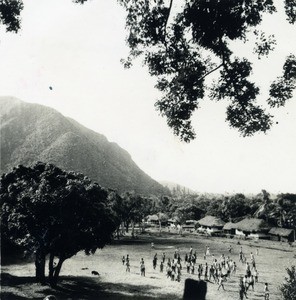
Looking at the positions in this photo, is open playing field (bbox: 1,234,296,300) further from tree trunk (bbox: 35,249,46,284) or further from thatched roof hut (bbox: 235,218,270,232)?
thatched roof hut (bbox: 235,218,270,232)

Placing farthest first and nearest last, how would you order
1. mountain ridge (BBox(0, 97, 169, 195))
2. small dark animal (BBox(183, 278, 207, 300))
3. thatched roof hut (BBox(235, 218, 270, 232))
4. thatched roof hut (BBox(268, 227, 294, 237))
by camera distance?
mountain ridge (BBox(0, 97, 169, 195))
thatched roof hut (BBox(235, 218, 270, 232))
thatched roof hut (BBox(268, 227, 294, 237))
small dark animal (BBox(183, 278, 207, 300))

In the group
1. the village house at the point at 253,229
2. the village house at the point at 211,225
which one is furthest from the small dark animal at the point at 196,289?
the village house at the point at 211,225

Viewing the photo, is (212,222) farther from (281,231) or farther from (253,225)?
(281,231)

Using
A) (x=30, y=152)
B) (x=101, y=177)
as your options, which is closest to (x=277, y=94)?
(x=30, y=152)

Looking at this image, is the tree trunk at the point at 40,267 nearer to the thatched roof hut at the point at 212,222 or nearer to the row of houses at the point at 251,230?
the row of houses at the point at 251,230

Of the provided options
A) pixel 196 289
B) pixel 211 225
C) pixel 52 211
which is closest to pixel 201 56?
pixel 196 289

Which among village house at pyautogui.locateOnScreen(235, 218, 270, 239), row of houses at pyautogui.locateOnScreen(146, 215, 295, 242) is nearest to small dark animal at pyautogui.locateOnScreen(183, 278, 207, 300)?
row of houses at pyautogui.locateOnScreen(146, 215, 295, 242)
